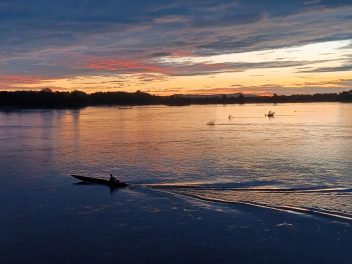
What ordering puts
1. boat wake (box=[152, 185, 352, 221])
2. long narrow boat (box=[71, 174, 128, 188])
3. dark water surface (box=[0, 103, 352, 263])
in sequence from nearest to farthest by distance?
dark water surface (box=[0, 103, 352, 263]) → boat wake (box=[152, 185, 352, 221]) → long narrow boat (box=[71, 174, 128, 188])

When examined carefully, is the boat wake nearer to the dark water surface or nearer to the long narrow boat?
the dark water surface

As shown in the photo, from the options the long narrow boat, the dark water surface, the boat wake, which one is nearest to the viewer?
the dark water surface

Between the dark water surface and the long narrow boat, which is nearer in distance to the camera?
the dark water surface

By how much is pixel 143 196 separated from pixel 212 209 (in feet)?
12.1

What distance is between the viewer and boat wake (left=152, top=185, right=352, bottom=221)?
17547mm

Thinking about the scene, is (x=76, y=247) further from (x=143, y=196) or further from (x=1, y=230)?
(x=143, y=196)

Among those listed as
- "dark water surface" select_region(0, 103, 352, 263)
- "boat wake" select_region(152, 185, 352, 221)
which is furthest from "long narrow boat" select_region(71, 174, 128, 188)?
"boat wake" select_region(152, 185, 352, 221)

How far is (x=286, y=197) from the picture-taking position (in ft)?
64.6

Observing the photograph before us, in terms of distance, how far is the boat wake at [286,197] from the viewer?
57.6 feet

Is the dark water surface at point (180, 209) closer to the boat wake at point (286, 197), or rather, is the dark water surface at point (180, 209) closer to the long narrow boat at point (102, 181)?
the boat wake at point (286, 197)

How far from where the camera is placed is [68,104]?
15650cm

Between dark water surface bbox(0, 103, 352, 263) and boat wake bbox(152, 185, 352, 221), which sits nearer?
dark water surface bbox(0, 103, 352, 263)

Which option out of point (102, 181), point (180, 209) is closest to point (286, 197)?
point (180, 209)

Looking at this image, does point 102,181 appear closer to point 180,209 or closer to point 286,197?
point 180,209
